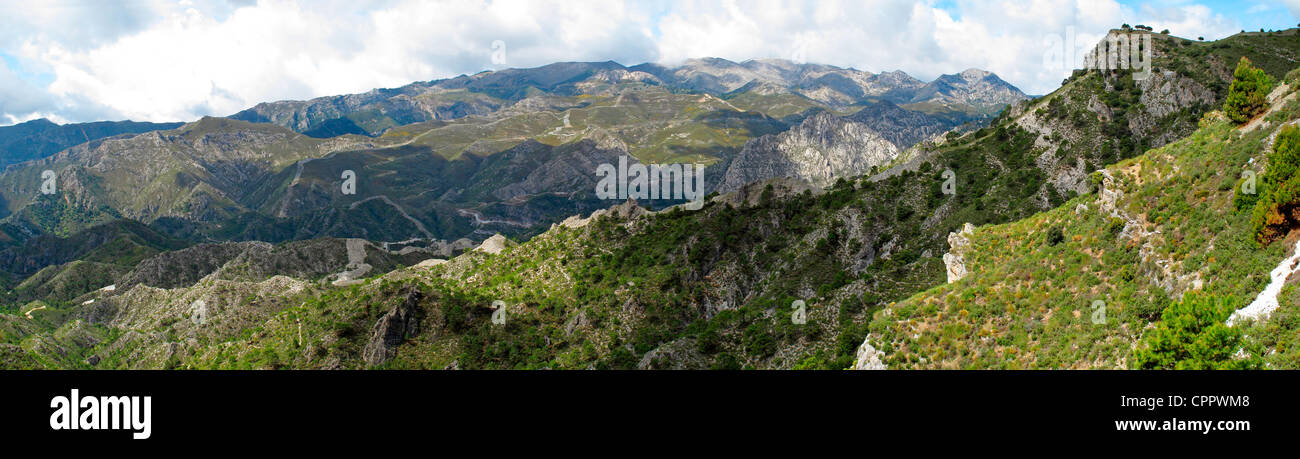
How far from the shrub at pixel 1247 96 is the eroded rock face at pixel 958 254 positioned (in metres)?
24.1

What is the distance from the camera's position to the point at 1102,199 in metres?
55.6

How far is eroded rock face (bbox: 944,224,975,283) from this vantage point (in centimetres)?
6869

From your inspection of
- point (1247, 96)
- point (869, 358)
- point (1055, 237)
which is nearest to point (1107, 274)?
Result: point (1055, 237)

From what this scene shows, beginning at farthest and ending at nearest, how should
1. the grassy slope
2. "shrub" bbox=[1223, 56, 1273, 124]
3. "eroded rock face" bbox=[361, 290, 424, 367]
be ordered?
"eroded rock face" bbox=[361, 290, 424, 367], "shrub" bbox=[1223, 56, 1273, 124], the grassy slope

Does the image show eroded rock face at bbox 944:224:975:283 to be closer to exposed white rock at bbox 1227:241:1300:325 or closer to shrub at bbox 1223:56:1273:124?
shrub at bbox 1223:56:1273:124

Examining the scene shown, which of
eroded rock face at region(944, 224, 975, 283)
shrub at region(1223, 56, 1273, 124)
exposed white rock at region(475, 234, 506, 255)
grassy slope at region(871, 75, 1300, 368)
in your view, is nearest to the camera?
grassy slope at region(871, 75, 1300, 368)

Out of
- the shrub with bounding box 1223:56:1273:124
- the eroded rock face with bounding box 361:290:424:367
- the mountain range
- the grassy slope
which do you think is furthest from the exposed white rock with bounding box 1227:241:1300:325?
the eroded rock face with bounding box 361:290:424:367

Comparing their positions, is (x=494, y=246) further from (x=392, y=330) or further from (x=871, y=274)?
(x=871, y=274)

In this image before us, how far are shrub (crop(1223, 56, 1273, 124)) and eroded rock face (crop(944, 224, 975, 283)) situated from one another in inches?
948

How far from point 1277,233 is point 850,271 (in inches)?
2347
